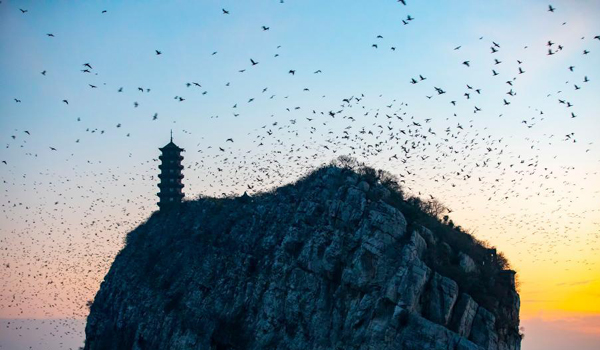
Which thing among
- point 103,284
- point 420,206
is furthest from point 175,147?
point 420,206

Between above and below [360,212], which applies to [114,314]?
below

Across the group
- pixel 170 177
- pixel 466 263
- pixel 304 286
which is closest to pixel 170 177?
pixel 170 177

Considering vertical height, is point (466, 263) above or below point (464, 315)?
above

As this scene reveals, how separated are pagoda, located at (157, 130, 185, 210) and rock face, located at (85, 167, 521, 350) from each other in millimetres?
14450

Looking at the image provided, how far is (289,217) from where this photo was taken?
92688mm

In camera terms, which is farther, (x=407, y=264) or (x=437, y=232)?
(x=437, y=232)

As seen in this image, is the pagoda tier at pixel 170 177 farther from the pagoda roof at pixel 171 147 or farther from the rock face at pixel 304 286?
the rock face at pixel 304 286

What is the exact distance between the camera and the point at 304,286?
267 feet

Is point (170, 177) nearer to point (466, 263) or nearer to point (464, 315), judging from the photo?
point (466, 263)

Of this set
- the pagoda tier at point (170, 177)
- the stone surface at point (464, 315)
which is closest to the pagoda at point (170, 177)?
the pagoda tier at point (170, 177)

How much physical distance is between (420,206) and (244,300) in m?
28.1

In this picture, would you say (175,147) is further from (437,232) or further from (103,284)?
(437,232)

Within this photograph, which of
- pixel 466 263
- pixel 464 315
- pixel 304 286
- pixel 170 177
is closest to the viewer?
pixel 464 315

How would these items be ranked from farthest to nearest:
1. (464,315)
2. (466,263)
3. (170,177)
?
1. (170,177)
2. (466,263)
3. (464,315)
